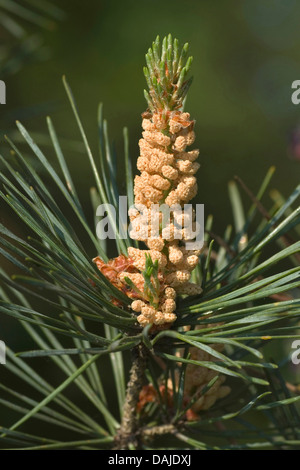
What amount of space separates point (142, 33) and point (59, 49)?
0.93ft

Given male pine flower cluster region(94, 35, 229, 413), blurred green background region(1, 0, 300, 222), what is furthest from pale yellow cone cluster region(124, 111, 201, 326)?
blurred green background region(1, 0, 300, 222)

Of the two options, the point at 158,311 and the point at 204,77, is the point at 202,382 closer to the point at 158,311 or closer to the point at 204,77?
the point at 158,311

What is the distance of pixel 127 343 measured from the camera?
502 mm

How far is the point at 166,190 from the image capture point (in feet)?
1.77

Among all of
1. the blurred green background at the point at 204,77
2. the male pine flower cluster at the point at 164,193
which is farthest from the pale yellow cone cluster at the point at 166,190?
the blurred green background at the point at 204,77

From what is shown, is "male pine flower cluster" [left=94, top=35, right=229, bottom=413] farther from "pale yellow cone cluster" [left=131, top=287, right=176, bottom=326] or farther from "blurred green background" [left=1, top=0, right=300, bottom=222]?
"blurred green background" [left=1, top=0, right=300, bottom=222]

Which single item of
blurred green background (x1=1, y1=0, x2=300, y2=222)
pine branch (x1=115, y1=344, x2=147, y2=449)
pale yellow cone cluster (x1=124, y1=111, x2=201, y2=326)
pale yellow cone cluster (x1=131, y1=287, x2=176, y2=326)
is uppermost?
blurred green background (x1=1, y1=0, x2=300, y2=222)

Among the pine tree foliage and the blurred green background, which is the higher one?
the blurred green background

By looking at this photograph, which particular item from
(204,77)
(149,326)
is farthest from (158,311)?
(204,77)

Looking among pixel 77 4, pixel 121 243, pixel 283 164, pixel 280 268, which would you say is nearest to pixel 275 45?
pixel 283 164

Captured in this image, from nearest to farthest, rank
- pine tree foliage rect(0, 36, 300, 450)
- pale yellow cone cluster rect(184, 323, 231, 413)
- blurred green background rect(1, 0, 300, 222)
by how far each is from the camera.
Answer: pine tree foliage rect(0, 36, 300, 450) < pale yellow cone cluster rect(184, 323, 231, 413) < blurred green background rect(1, 0, 300, 222)

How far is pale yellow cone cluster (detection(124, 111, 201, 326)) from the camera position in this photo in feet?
1.73

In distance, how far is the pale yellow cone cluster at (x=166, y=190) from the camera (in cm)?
53
